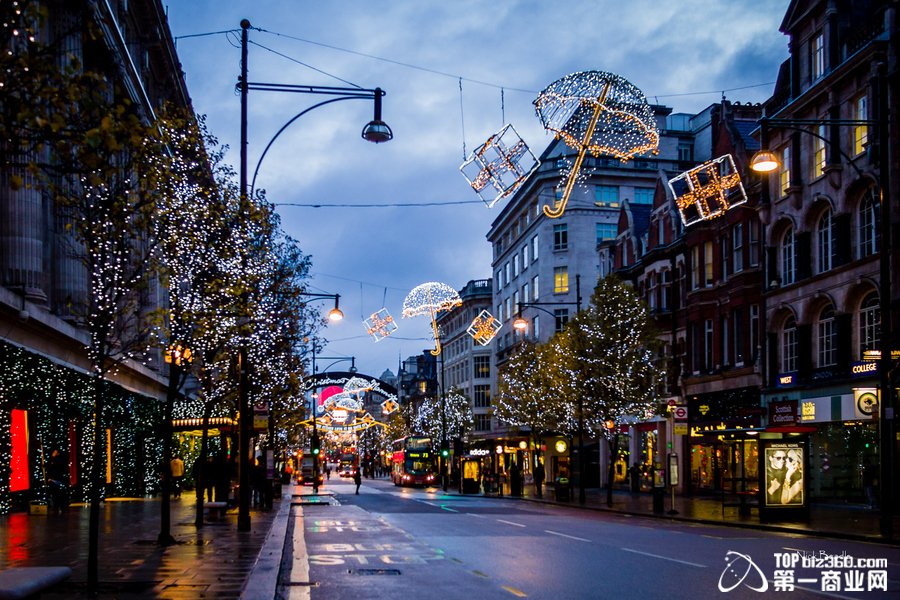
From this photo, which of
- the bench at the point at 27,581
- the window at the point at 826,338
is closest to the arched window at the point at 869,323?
the window at the point at 826,338

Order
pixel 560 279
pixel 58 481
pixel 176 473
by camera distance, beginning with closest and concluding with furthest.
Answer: pixel 58 481 → pixel 176 473 → pixel 560 279

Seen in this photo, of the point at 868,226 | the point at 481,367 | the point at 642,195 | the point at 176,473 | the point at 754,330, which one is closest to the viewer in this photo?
the point at 868,226

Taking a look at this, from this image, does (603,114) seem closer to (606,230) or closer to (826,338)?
(826,338)

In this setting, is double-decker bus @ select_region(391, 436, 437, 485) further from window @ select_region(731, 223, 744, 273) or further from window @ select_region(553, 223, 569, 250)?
window @ select_region(731, 223, 744, 273)

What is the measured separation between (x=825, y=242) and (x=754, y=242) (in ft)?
20.2

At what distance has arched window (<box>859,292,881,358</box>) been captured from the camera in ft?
115

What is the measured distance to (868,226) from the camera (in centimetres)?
3544

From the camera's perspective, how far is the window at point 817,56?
39.2 metres

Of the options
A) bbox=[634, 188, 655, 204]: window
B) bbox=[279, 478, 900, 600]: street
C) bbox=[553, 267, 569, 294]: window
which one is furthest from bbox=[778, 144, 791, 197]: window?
bbox=[553, 267, 569, 294]: window

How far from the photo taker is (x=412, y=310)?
5278cm

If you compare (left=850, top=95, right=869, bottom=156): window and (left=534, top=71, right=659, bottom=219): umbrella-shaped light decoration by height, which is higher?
(left=850, top=95, right=869, bottom=156): window

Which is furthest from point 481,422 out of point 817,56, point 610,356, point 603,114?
point 603,114

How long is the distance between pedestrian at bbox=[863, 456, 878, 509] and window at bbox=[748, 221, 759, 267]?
36.8 feet

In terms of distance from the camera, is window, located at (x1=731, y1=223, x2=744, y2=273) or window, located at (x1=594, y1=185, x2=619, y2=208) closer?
window, located at (x1=731, y1=223, x2=744, y2=273)
